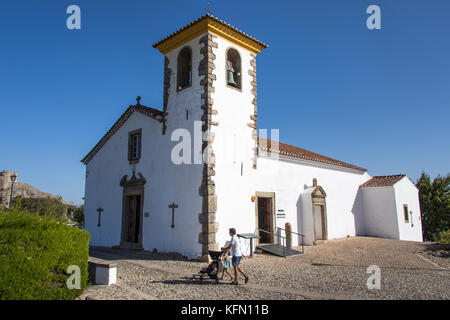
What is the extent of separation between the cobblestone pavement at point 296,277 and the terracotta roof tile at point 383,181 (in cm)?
667

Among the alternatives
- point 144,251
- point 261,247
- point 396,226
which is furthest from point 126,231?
point 396,226

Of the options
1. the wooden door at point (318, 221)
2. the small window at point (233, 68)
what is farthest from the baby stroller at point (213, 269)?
the wooden door at point (318, 221)

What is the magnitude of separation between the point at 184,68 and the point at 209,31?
1.95 m

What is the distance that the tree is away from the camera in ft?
89.1

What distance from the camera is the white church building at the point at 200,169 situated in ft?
35.4

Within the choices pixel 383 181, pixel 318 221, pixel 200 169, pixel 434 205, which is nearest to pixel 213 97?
pixel 200 169

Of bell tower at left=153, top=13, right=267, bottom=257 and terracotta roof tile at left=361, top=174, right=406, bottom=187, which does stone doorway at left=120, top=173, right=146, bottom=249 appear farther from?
terracotta roof tile at left=361, top=174, right=406, bottom=187

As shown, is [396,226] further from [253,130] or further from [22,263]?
[22,263]

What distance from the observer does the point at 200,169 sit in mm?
10703

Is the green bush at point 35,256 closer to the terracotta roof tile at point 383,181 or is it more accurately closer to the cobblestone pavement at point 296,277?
the cobblestone pavement at point 296,277

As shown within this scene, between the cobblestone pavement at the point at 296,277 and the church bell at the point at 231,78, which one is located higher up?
the church bell at the point at 231,78

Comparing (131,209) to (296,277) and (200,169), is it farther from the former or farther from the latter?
(296,277)
